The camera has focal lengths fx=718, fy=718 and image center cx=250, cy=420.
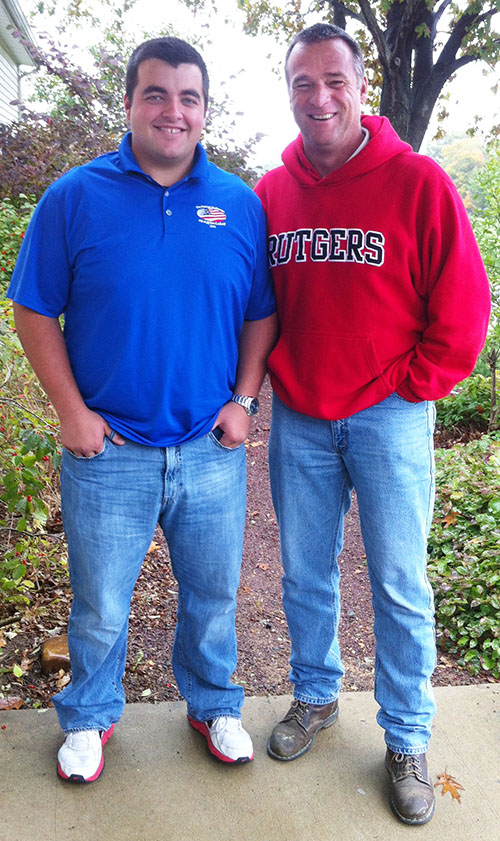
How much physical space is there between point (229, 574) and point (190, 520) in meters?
0.22

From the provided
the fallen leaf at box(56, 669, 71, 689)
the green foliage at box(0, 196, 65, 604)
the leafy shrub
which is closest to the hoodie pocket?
the green foliage at box(0, 196, 65, 604)

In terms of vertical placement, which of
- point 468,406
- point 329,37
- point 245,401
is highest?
point 329,37

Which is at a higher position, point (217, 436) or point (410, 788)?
point (217, 436)

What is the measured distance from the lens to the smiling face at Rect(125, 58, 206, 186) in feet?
6.52

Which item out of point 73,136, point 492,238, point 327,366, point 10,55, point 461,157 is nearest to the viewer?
point 327,366

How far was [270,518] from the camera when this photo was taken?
4879mm

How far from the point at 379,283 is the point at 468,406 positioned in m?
4.32

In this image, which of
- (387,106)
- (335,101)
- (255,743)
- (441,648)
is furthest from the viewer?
(387,106)

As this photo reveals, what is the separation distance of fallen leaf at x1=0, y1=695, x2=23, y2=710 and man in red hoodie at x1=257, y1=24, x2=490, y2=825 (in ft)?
4.32

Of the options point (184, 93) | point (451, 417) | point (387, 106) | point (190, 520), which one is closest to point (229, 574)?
point (190, 520)

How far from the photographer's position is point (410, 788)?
7.27 ft

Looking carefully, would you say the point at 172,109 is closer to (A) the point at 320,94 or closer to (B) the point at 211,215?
(B) the point at 211,215

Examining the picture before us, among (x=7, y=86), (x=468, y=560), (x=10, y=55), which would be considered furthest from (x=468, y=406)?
(x=10, y=55)

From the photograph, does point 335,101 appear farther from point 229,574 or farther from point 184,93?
point 229,574
